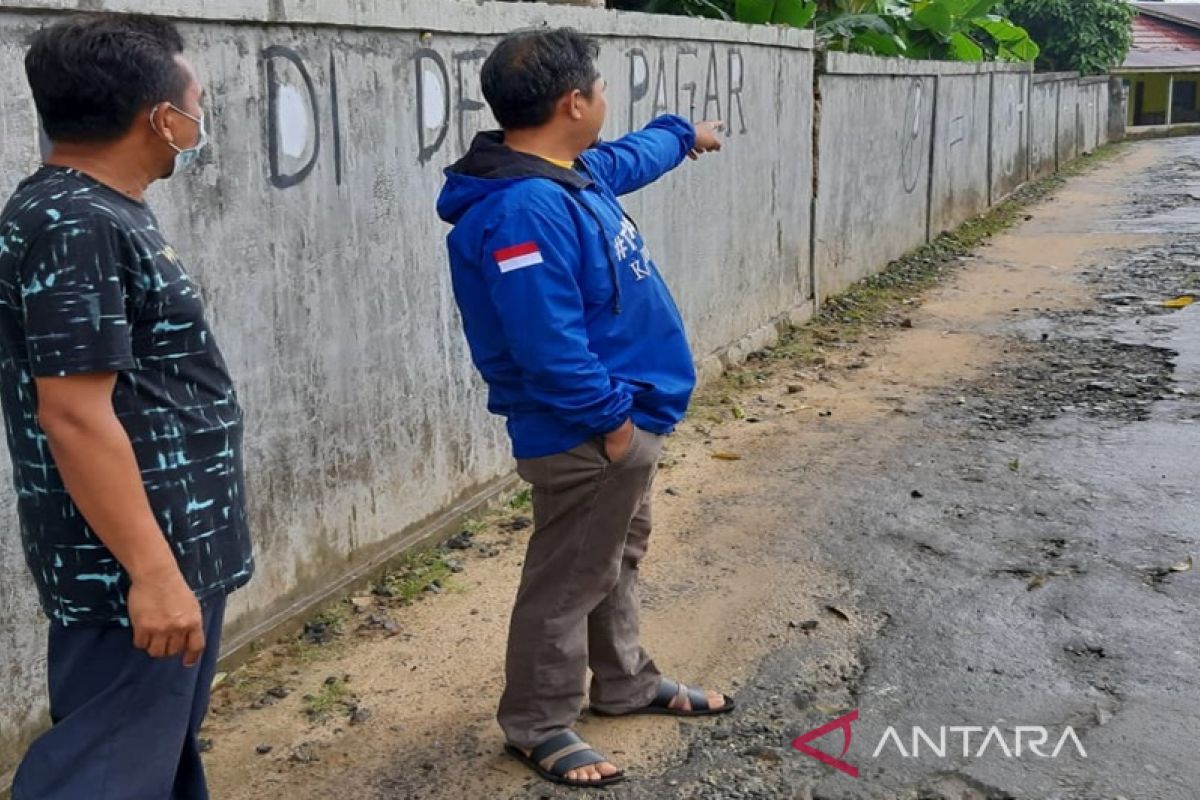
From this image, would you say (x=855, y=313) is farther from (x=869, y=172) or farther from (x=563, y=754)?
(x=563, y=754)

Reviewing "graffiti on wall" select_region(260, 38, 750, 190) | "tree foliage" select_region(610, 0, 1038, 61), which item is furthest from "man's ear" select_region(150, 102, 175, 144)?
"tree foliage" select_region(610, 0, 1038, 61)

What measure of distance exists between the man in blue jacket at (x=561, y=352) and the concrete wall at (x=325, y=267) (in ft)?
3.13

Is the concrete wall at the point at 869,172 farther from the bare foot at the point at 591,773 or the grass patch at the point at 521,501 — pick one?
the bare foot at the point at 591,773

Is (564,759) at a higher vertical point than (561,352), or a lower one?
lower

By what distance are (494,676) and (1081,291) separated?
331 inches

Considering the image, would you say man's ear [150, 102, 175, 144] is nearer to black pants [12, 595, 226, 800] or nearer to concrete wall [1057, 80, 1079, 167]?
black pants [12, 595, 226, 800]

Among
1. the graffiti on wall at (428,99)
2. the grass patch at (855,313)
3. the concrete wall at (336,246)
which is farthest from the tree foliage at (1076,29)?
the concrete wall at (336,246)

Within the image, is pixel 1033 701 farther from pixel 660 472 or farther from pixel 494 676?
pixel 660 472

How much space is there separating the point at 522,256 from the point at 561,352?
0.73ft

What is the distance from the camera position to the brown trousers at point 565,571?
9.77ft

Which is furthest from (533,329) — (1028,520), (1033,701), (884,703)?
(1028,520)

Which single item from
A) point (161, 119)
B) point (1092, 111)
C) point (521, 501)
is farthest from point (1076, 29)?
point (161, 119)

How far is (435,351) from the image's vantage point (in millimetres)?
4684

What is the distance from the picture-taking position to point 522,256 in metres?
2.71
